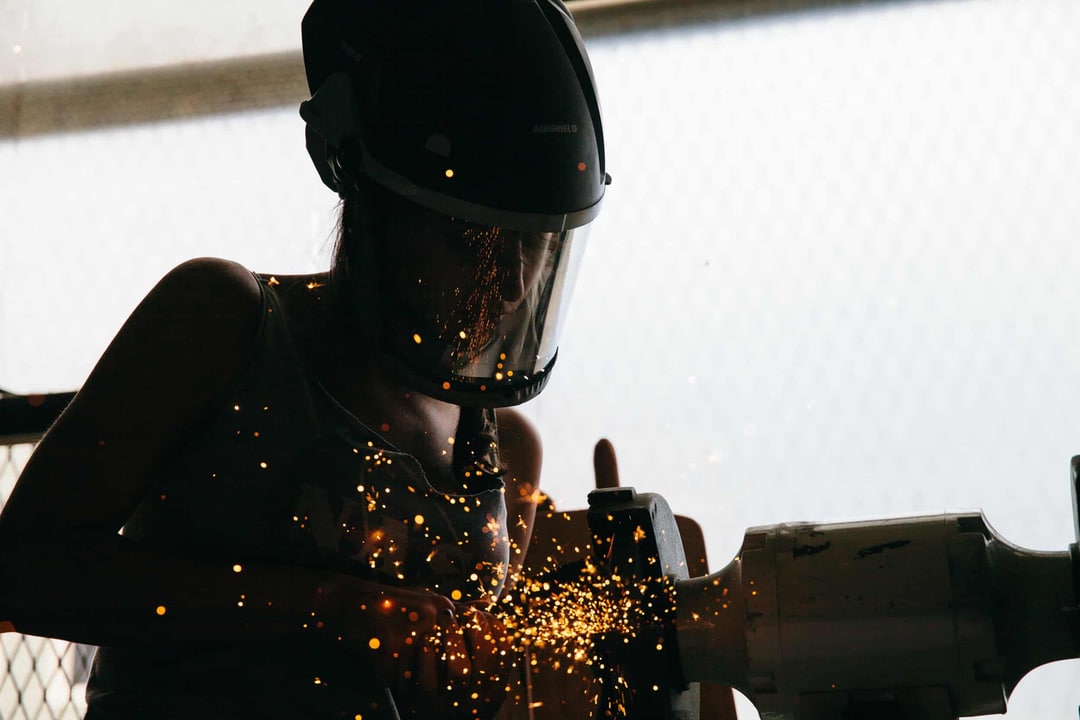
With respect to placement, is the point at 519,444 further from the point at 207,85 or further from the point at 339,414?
the point at 207,85

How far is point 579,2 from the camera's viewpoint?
4.17 feet

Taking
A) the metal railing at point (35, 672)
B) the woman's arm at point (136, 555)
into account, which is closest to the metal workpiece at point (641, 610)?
the woman's arm at point (136, 555)

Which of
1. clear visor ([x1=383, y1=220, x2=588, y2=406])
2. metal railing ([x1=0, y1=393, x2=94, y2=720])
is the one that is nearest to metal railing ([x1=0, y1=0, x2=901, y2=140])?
metal railing ([x1=0, y1=393, x2=94, y2=720])

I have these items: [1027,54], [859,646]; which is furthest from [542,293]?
[1027,54]

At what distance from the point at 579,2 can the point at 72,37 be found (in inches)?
29.1

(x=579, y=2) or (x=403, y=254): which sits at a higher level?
(x=579, y=2)

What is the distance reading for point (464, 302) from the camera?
0.63m

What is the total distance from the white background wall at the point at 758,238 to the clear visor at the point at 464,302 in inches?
16.3

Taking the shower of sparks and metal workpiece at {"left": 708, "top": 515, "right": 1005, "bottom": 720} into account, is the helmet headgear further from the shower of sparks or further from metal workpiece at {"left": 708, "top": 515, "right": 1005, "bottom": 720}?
metal workpiece at {"left": 708, "top": 515, "right": 1005, "bottom": 720}

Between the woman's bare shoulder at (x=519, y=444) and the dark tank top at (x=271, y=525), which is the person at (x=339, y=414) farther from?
the woman's bare shoulder at (x=519, y=444)

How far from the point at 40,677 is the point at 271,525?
779 millimetres

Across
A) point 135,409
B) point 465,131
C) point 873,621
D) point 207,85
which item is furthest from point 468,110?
point 207,85

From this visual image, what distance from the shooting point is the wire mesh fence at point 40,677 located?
3.73ft

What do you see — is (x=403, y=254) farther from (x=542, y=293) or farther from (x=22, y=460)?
(x=22, y=460)
